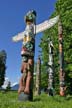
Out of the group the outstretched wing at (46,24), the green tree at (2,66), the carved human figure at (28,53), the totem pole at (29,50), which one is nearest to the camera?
the totem pole at (29,50)

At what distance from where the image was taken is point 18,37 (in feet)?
70.8

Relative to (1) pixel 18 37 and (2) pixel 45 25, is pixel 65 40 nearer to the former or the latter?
(1) pixel 18 37

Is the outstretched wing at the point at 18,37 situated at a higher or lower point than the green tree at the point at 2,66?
lower

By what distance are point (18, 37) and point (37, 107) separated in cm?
812

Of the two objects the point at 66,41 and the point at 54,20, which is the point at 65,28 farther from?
the point at 54,20

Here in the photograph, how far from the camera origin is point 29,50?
63.3 feet

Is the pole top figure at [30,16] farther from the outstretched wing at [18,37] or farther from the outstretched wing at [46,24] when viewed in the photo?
the outstretched wing at [18,37]

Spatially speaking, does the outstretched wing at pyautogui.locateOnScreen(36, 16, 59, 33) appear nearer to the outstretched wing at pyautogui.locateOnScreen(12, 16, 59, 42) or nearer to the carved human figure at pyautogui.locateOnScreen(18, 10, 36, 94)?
the outstretched wing at pyautogui.locateOnScreen(12, 16, 59, 42)

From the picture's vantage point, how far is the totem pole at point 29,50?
18.2 metres

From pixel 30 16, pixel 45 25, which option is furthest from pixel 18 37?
pixel 45 25

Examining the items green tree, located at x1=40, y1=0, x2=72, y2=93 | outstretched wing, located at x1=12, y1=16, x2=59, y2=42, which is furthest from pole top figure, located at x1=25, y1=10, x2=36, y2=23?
green tree, located at x1=40, y1=0, x2=72, y2=93

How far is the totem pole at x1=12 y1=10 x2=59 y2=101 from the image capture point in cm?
1823

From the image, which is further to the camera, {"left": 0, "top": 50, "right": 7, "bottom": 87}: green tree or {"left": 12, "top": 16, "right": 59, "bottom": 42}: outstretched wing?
{"left": 0, "top": 50, "right": 7, "bottom": 87}: green tree

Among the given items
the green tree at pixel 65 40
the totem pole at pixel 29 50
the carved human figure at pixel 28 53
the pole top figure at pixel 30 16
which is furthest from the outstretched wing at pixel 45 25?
the green tree at pixel 65 40
